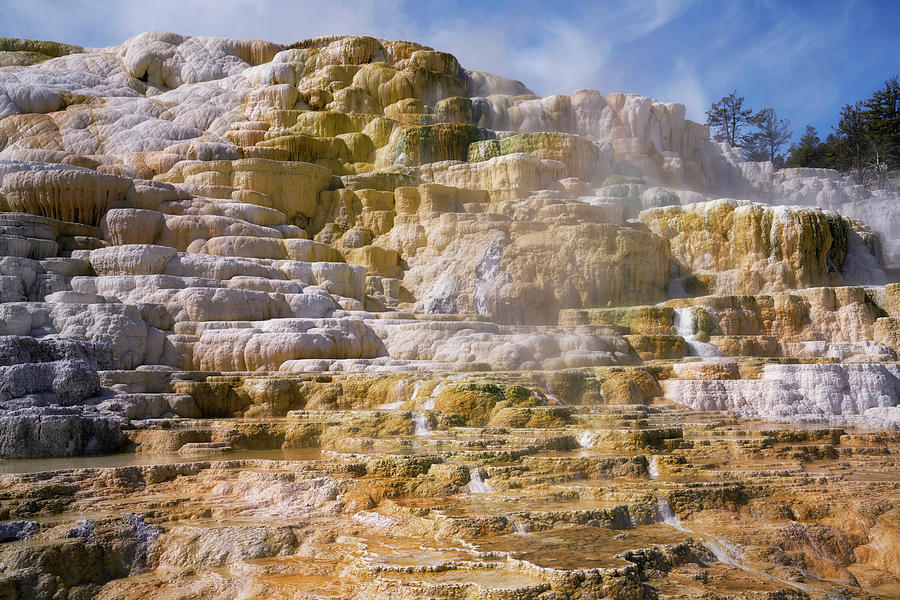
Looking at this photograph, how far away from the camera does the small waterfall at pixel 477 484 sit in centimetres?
579

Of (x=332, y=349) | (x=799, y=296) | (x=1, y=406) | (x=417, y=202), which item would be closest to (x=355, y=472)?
(x=1, y=406)

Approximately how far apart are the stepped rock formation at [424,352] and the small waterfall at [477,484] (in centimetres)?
2

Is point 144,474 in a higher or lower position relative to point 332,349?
lower

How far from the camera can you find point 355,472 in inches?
235

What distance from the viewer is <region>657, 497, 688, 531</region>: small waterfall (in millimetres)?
5242

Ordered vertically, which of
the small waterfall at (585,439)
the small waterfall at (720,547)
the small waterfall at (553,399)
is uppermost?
the small waterfall at (553,399)

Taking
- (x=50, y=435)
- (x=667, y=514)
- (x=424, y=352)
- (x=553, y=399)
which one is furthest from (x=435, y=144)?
(x=667, y=514)

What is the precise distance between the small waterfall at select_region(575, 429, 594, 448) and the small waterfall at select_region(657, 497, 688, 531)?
192 cm

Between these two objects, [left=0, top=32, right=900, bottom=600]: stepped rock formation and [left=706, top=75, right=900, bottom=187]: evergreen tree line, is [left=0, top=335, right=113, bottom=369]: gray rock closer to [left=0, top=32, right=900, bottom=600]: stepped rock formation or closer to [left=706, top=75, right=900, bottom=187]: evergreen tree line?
[left=0, top=32, right=900, bottom=600]: stepped rock formation

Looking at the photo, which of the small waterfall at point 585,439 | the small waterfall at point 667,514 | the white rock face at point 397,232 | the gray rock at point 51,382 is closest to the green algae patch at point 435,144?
the white rock face at point 397,232

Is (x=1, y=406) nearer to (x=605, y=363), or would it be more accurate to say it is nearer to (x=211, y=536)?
(x=211, y=536)

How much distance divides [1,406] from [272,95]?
2182cm

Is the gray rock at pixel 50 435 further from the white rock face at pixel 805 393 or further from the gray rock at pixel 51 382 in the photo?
the white rock face at pixel 805 393

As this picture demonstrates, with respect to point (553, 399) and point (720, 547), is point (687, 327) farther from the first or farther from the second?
point (720, 547)
